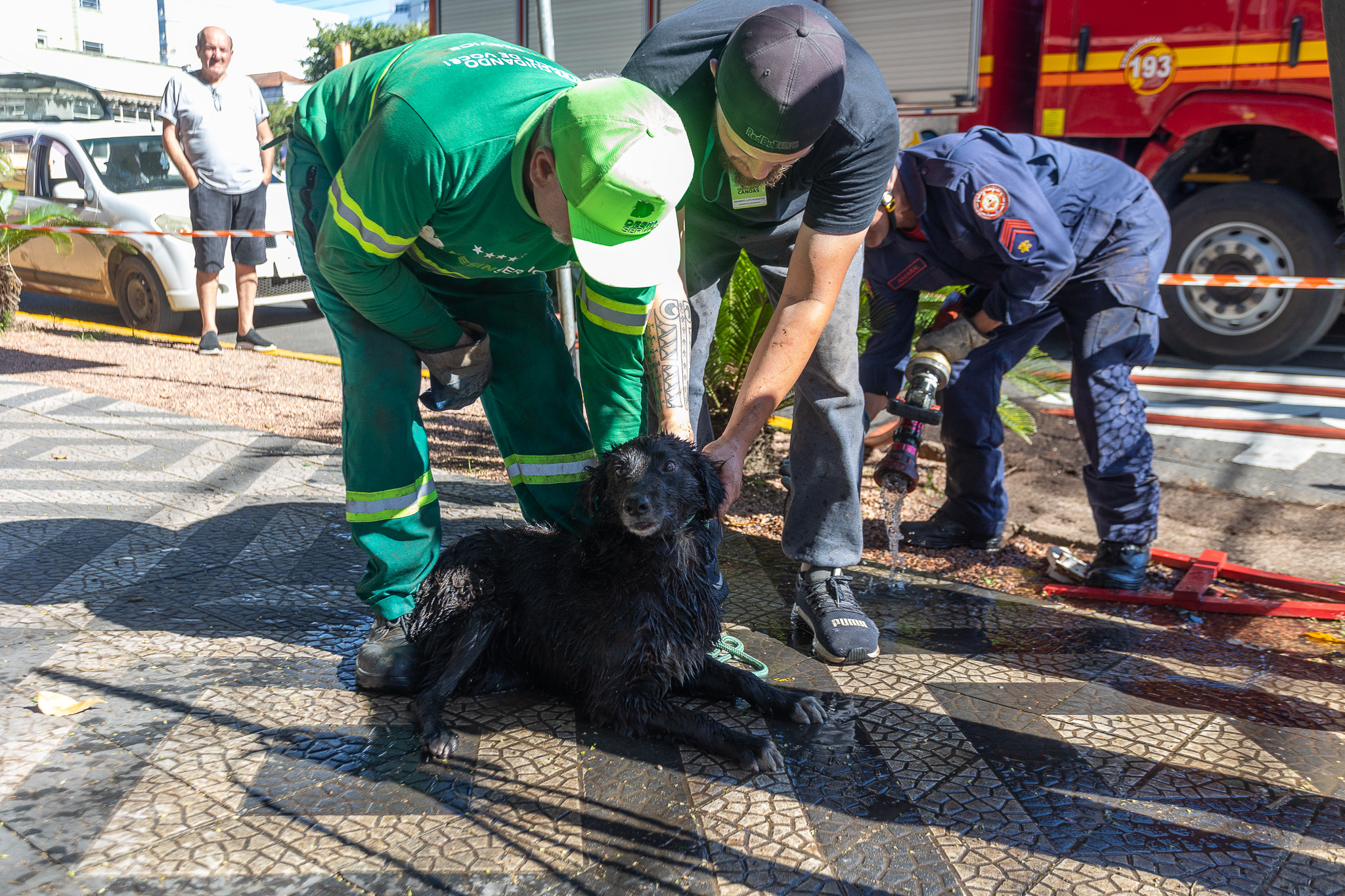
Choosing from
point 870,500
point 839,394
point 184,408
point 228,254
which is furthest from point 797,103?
point 228,254

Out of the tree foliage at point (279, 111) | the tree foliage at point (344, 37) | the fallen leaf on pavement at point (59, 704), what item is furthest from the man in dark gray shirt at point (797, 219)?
the tree foliage at point (344, 37)

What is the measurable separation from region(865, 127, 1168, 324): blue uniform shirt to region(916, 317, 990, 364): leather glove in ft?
0.39

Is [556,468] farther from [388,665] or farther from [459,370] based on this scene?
[388,665]

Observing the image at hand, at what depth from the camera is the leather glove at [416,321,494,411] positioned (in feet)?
9.33

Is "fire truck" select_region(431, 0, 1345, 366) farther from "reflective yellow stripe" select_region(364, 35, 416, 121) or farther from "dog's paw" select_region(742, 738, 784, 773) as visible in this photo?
"reflective yellow stripe" select_region(364, 35, 416, 121)

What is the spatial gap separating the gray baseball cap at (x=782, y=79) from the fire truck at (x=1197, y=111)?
622cm

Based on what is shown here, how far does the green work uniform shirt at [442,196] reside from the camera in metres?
2.32

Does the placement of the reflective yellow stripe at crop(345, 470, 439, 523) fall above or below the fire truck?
below

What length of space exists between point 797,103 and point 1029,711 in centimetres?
184

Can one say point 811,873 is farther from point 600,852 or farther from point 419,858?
point 419,858

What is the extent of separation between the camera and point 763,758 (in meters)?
2.48

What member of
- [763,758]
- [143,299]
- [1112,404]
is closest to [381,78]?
[763,758]

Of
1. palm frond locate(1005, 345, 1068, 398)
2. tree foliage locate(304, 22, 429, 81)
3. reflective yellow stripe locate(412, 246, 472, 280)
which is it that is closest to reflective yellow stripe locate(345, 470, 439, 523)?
reflective yellow stripe locate(412, 246, 472, 280)

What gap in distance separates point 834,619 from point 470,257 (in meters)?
1.64
